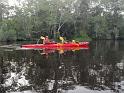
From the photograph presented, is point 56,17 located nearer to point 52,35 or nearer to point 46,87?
point 52,35

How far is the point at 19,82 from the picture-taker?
1327 centimetres

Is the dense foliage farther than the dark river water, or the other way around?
the dense foliage

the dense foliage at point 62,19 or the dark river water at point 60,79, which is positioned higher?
the dense foliage at point 62,19

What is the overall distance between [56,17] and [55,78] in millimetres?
40117

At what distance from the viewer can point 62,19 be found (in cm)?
5438

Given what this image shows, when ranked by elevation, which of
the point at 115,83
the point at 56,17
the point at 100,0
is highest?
the point at 100,0

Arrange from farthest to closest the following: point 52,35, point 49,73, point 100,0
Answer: point 100,0
point 52,35
point 49,73

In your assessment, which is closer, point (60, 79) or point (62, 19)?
point (60, 79)

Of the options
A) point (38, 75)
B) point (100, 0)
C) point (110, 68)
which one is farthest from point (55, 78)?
point (100, 0)

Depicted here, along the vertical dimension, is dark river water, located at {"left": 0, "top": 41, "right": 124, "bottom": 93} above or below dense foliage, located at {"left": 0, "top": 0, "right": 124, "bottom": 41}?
below

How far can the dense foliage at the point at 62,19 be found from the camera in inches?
2085

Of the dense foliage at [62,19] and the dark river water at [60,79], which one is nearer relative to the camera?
the dark river water at [60,79]

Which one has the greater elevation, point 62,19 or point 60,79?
point 62,19

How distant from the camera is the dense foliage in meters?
53.0
